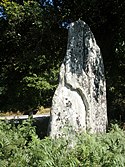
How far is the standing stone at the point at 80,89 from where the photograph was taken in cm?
880

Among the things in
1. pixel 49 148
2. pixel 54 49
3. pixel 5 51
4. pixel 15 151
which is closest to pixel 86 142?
pixel 49 148

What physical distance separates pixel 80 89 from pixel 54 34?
223 inches

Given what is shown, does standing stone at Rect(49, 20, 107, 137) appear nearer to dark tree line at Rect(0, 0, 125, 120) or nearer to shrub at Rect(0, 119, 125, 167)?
shrub at Rect(0, 119, 125, 167)

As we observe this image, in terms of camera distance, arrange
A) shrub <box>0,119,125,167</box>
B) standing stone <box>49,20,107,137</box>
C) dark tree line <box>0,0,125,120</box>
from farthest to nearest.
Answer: dark tree line <box>0,0,125,120</box>
standing stone <box>49,20,107,137</box>
shrub <box>0,119,125,167</box>

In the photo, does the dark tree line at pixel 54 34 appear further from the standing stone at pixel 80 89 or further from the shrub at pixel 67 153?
the shrub at pixel 67 153

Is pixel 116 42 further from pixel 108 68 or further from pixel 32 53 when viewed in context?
pixel 32 53

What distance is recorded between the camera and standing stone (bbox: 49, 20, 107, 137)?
8.80 meters

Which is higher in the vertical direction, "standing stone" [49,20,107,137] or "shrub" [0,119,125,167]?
"standing stone" [49,20,107,137]

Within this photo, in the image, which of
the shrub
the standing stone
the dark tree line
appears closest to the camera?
the shrub

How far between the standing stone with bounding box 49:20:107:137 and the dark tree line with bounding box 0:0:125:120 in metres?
3.48

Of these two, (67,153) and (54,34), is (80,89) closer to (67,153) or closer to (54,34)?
(67,153)

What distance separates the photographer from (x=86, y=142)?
5.09 m

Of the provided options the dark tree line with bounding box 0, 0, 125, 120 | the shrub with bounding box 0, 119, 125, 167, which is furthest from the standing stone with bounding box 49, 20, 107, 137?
the dark tree line with bounding box 0, 0, 125, 120

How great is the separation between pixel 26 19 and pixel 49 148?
968 centimetres
